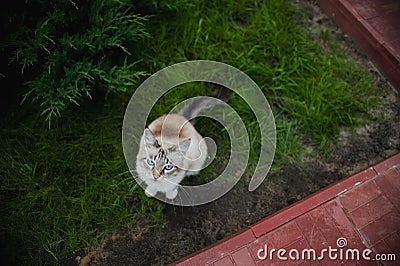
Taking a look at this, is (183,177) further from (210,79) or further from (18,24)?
(18,24)

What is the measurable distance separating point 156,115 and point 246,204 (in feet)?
3.20

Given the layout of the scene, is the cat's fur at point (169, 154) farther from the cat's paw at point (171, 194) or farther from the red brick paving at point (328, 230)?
the red brick paving at point (328, 230)

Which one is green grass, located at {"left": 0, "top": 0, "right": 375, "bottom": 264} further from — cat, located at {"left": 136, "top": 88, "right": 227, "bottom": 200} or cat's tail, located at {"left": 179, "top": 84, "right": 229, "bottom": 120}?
cat's tail, located at {"left": 179, "top": 84, "right": 229, "bottom": 120}

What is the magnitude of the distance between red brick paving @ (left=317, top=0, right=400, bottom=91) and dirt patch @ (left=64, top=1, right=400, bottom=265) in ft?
0.66

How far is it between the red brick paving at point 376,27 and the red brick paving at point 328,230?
41.3 inches

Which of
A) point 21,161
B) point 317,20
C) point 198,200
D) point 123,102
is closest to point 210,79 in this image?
point 123,102

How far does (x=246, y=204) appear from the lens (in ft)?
8.01

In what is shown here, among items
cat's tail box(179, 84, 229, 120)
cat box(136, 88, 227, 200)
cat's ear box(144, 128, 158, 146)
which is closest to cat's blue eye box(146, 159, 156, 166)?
cat box(136, 88, 227, 200)

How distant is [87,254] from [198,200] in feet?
2.68

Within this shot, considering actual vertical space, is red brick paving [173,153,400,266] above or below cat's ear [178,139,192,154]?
below

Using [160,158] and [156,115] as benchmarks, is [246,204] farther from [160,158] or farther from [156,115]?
[156,115]

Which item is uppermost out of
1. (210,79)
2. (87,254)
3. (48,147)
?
(210,79)

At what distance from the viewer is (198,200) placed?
2424 mm

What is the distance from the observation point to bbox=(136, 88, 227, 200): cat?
2.07m
